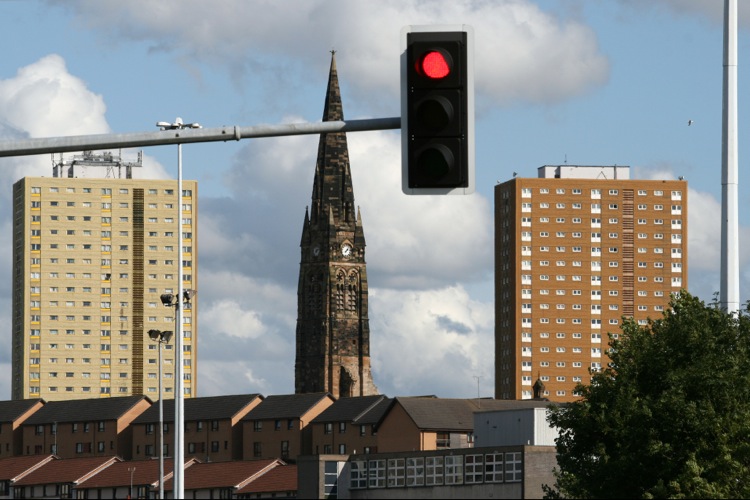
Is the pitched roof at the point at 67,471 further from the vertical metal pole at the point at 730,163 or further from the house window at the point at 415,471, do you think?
the vertical metal pole at the point at 730,163

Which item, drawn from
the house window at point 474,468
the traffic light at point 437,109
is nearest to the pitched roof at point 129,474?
the house window at point 474,468

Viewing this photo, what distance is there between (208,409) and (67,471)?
20731mm

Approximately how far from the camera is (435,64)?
56.9 feet

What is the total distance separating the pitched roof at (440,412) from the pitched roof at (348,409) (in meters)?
10.7

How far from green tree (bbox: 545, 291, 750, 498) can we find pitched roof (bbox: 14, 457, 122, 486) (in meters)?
87.8

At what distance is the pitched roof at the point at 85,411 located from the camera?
6890 inches

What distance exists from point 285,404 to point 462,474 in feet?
196

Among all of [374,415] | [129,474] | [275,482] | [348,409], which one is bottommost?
[129,474]

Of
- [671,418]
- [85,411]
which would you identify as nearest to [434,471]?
[671,418]

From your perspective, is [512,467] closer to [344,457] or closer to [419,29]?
[344,457]

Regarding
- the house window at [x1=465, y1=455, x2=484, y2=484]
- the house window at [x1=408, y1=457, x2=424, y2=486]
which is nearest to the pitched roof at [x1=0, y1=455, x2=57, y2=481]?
the house window at [x1=408, y1=457, x2=424, y2=486]

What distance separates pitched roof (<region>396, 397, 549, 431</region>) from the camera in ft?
474

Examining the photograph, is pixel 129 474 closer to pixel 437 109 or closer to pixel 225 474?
pixel 225 474

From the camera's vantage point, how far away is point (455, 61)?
57.0ft
